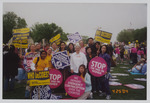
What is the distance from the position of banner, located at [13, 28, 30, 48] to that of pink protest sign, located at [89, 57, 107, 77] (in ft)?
7.78

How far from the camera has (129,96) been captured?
15.4ft

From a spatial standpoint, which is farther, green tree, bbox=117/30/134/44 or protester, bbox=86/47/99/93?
green tree, bbox=117/30/134/44

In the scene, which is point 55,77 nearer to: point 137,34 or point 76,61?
point 76,61

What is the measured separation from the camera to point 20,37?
5020 mm

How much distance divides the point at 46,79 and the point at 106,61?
1.95 metres

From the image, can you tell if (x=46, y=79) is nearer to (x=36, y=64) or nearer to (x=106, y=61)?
(x=36, y=64)

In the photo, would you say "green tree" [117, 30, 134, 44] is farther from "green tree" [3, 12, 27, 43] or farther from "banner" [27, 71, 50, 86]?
"banner" [27, 71, 50, 86]

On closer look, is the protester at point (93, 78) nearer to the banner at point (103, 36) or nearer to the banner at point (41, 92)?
the banner at point (103, 36)

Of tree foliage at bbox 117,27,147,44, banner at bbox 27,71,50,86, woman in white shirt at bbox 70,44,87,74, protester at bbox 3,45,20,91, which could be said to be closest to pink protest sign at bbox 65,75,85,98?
woman in white shirt at bbox 70,44,87,74

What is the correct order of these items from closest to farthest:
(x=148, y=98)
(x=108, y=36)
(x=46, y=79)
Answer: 1. (x=46, y=79)
2. (x=148, y=98)
3. (x=108, y=36)

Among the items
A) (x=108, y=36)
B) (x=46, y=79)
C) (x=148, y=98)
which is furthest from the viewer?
(x=108, y=36)

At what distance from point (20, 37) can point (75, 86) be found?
8.17ft

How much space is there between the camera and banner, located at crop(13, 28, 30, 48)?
4.98 meters

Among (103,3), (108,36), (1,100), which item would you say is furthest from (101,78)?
(1,100)
